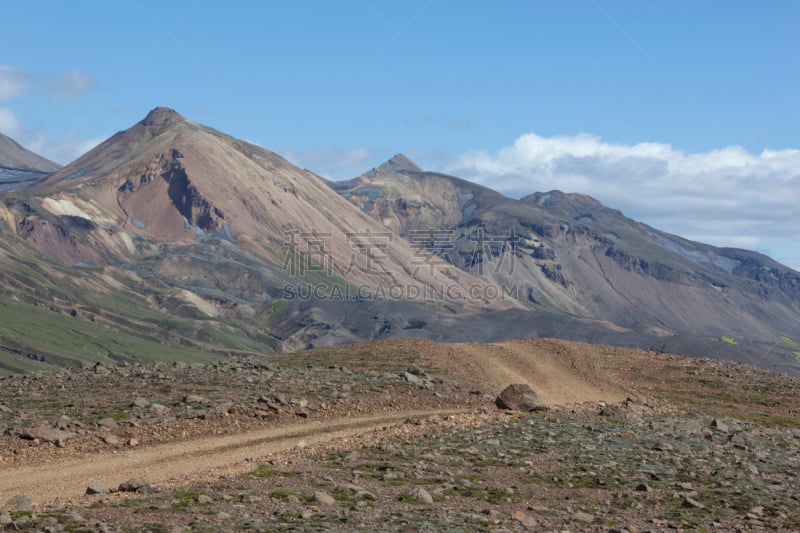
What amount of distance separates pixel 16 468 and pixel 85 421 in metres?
5.28

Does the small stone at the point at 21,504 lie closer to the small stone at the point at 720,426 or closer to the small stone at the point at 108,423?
the small stone at the point at 108,423

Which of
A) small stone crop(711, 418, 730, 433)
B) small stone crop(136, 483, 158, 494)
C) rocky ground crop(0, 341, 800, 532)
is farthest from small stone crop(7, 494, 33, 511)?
small stone crop(711, 418, 730, 433)

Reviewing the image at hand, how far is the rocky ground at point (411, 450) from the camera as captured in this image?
71.5 ft

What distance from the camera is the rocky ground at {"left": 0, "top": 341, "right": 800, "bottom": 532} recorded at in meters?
21.8

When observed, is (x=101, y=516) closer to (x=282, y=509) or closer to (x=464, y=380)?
(x=282, y=509)

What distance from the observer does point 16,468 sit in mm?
28391

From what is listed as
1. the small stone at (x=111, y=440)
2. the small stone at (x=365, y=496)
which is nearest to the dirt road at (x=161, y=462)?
the small stone at (x=111, y=440)

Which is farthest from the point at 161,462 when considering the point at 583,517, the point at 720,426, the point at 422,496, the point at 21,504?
the point at 720,426

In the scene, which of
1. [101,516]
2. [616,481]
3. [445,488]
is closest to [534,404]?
[616,481]

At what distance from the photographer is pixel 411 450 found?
100 ft

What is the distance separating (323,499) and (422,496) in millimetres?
2704

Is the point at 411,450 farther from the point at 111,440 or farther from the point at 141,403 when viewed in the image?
the point at 141,403

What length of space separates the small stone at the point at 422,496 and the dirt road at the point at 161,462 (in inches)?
297

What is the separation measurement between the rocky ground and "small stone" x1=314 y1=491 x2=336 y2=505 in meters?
0.04
